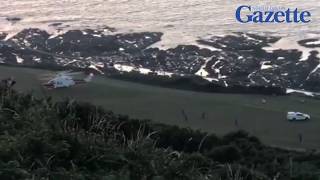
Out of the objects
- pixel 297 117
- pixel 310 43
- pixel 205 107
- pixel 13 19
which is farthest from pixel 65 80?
pixel 13 19

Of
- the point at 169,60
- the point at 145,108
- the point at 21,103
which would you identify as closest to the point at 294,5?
the point at 169,60

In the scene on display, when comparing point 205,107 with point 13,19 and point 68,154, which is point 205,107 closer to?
point 68,154

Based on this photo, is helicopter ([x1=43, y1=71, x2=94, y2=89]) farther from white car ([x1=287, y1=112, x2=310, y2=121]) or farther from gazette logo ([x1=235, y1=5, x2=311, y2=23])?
gazette logo ([x1=235, y1=5, x2=311, y2=23])

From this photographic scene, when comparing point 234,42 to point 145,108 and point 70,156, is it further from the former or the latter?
point 70,156

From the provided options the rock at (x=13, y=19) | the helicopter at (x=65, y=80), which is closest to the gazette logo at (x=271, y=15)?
the helicopter at (x=65, y=80)

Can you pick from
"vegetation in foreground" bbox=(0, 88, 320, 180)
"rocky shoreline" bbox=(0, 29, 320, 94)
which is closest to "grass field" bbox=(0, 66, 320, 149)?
"rocky shoreline" bbox=(0, 29, 320, 94)

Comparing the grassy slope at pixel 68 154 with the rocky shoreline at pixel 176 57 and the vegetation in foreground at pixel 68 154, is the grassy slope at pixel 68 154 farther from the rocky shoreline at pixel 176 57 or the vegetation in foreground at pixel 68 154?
the rocky shoreline at pixel 176 57
